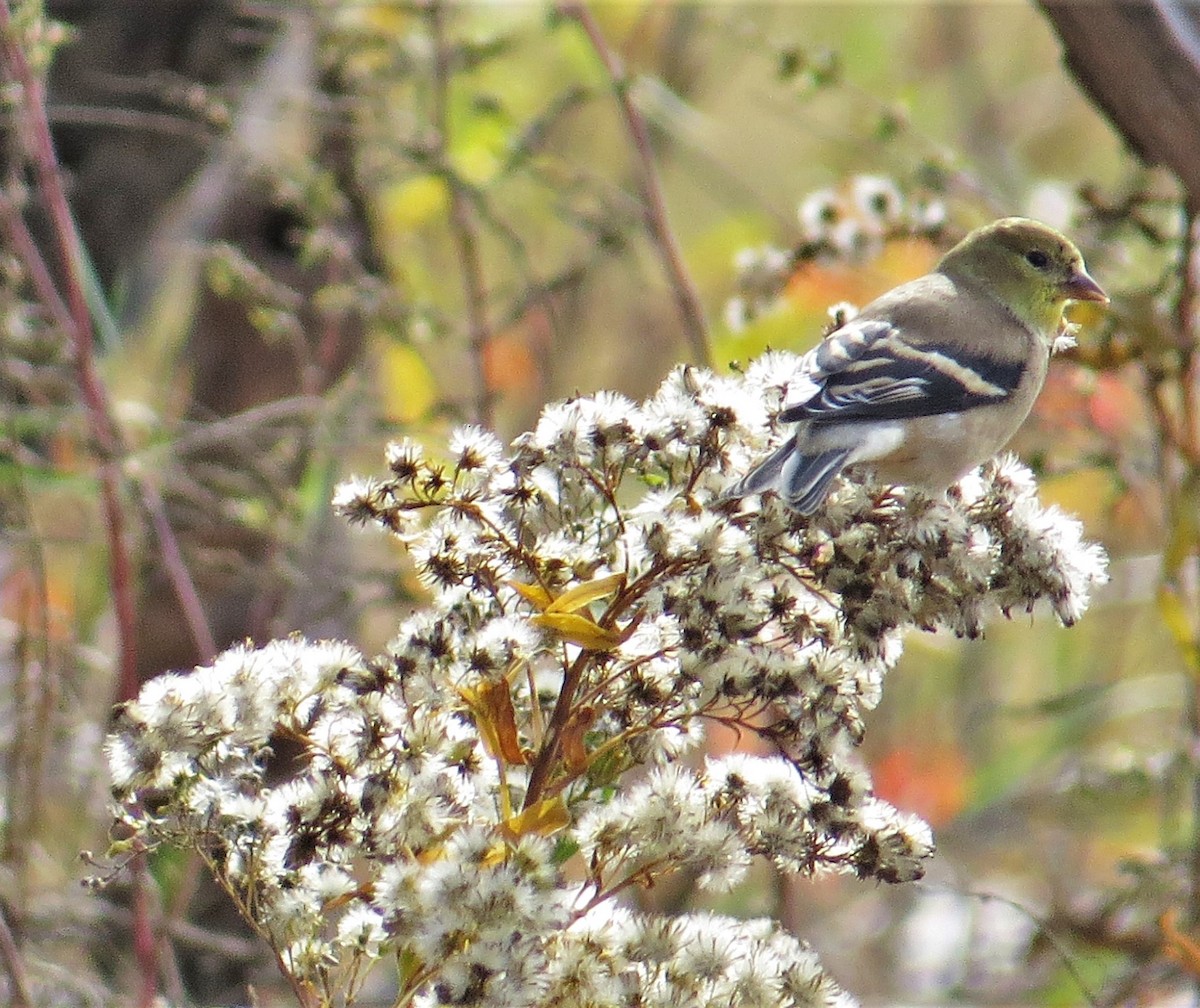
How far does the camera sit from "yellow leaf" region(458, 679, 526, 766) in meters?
1.30

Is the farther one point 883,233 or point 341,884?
point 883,233

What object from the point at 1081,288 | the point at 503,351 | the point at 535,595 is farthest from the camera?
the point at 503,351

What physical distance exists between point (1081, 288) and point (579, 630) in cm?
197

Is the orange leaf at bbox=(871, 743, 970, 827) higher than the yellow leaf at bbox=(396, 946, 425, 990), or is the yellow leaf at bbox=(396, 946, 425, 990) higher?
the orange leaf at bbox=(871, 743, 970, 827)

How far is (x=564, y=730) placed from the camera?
1292mm

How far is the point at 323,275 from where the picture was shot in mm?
3914

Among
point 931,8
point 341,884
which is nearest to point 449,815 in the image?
point 341,884

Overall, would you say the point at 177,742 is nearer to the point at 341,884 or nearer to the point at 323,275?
the point at 341,884

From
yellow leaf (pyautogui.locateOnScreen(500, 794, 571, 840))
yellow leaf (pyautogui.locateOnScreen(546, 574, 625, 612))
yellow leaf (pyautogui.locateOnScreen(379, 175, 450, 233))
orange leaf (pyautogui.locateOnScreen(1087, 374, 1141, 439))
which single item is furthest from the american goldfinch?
yellow leaf (pyautogui.locateOnScreen(379, 175, 450, 233))

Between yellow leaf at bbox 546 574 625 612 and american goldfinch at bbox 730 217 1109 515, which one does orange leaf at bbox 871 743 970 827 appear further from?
yellow leaf at bbox 546 574 625 612

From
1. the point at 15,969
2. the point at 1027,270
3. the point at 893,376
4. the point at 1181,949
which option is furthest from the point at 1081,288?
the point at 15,969

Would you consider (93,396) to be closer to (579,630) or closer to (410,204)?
(579,630)

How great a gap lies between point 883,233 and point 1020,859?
112 inches

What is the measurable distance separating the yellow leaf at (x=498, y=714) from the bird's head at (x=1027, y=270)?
1.91 meters
